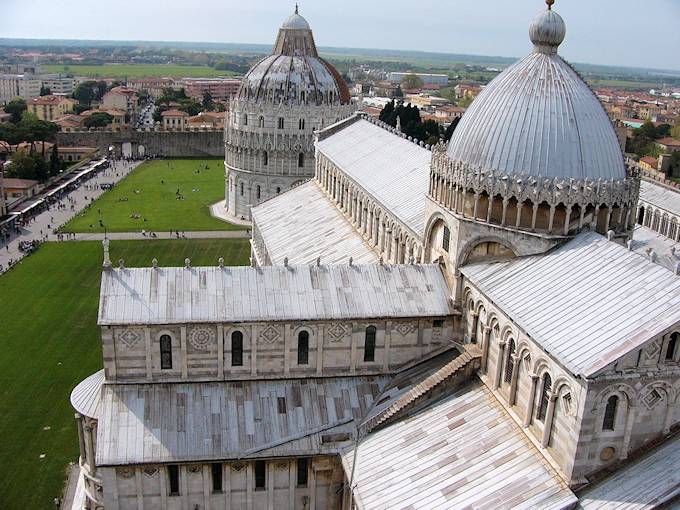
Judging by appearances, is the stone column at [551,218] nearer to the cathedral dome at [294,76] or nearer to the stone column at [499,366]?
the stone column at [499,366]

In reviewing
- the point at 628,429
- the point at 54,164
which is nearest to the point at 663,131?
the point at 54,164

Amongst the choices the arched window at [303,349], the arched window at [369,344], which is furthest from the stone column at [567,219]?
the arched window at [303,349]

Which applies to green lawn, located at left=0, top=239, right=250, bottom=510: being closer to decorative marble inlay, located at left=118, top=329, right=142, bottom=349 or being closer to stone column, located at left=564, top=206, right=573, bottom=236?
decorative marble inlay, located at left=118, top=329, right=142, bottom=349

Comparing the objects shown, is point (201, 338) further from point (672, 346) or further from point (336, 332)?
point (672, 346)

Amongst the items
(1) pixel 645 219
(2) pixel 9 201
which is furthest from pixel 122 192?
(1) pixel 645 219

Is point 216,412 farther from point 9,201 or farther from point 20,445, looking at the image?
point 9,201

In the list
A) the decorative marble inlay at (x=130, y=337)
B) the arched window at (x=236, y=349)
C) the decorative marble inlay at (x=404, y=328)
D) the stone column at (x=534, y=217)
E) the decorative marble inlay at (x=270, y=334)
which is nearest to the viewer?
the stone column at (x=534, y=217)
